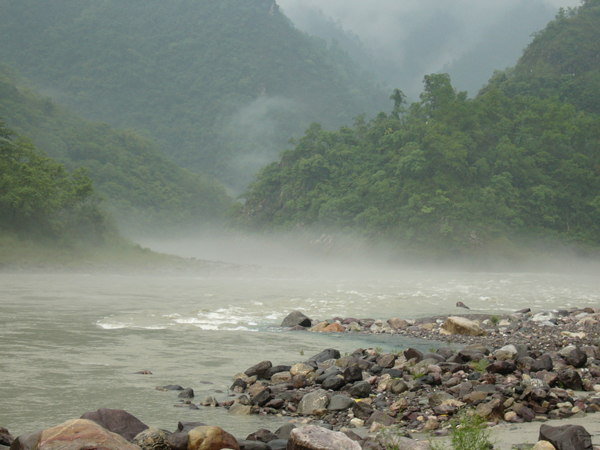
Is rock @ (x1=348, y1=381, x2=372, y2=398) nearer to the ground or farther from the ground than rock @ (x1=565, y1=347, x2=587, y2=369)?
nearer to the ground

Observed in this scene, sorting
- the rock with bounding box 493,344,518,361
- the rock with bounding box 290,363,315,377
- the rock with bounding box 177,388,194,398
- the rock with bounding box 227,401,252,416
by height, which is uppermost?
the rock with bounding box 493,344,518,361

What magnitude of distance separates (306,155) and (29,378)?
58656 millimetres

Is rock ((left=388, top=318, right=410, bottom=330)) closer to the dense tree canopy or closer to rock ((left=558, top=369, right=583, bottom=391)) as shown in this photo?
rock ((left=558, top=369, right=583, bottom=391))

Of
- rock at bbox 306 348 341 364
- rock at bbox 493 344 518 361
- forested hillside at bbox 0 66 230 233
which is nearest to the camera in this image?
rock at bbox 493 344 518 361

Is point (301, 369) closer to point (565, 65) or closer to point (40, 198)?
point (40, 198)

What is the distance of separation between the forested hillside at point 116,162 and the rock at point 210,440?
63.7 metres

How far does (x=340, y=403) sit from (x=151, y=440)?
91.4 inches

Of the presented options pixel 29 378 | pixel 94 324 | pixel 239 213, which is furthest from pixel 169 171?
pixel 29 378

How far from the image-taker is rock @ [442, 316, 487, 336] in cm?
1155

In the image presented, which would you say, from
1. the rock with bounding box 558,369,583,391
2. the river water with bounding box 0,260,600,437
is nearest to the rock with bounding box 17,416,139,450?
the river water with bounding box 0,260,600,437

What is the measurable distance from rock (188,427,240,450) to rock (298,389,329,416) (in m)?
1.49

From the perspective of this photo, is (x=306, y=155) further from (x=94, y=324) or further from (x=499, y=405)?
(x=499, y=405)

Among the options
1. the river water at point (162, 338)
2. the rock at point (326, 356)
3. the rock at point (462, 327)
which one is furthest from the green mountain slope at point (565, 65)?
the rock at point (326, 356)

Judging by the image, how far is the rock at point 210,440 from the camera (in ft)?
15.7
